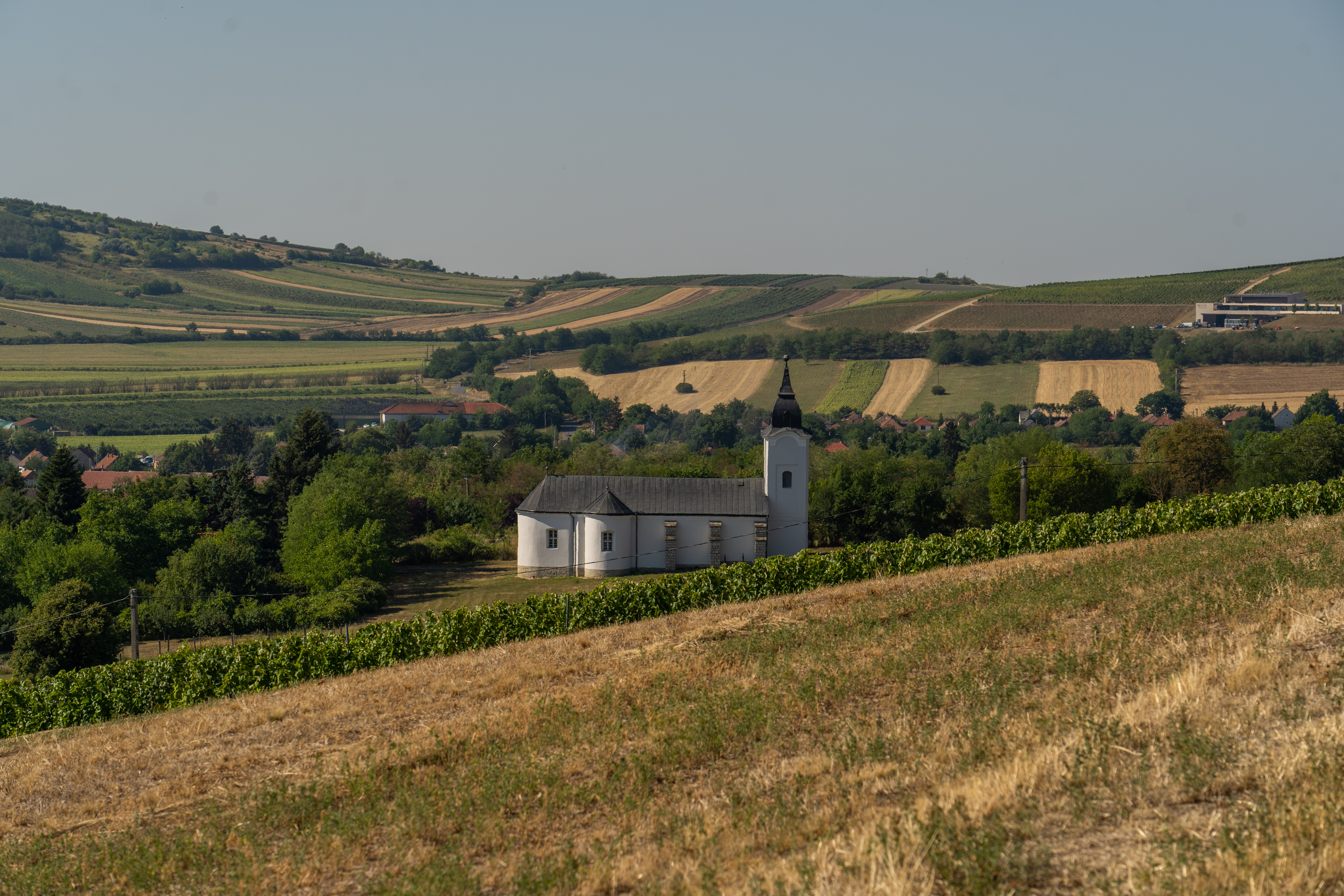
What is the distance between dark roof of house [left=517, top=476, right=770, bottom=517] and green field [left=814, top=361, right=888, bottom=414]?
83323 millimetres

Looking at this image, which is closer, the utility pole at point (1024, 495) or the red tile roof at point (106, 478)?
the utility pole at point (1024, 495)

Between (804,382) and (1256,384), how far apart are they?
56.6 metres

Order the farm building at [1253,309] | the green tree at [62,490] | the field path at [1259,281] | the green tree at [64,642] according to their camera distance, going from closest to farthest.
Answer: the green tree at [64,642] → the green tree at [62,490] → the farm building at [1253,309] → the field path at [1259,281]

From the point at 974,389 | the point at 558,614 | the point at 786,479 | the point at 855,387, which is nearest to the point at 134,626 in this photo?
the point at 558,614

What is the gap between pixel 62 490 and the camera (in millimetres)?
65125

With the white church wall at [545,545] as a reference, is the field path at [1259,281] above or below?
above

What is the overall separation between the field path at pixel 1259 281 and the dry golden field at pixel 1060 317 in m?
9.57

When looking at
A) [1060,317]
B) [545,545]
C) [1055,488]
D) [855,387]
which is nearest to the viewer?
[545,545]

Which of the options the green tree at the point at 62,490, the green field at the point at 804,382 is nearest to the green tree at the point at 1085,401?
the green field at the point at 804,382

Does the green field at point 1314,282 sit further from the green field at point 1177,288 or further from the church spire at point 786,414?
the church spire at point 786,414

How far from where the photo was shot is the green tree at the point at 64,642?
133ft

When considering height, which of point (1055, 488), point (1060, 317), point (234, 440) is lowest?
point (234, 440)

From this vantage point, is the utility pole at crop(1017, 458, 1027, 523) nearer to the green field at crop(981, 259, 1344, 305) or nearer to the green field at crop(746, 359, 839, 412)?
the green field at crop(746, 359, 839, 412)

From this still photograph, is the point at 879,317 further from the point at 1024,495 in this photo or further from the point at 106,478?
the point at 1024,495
